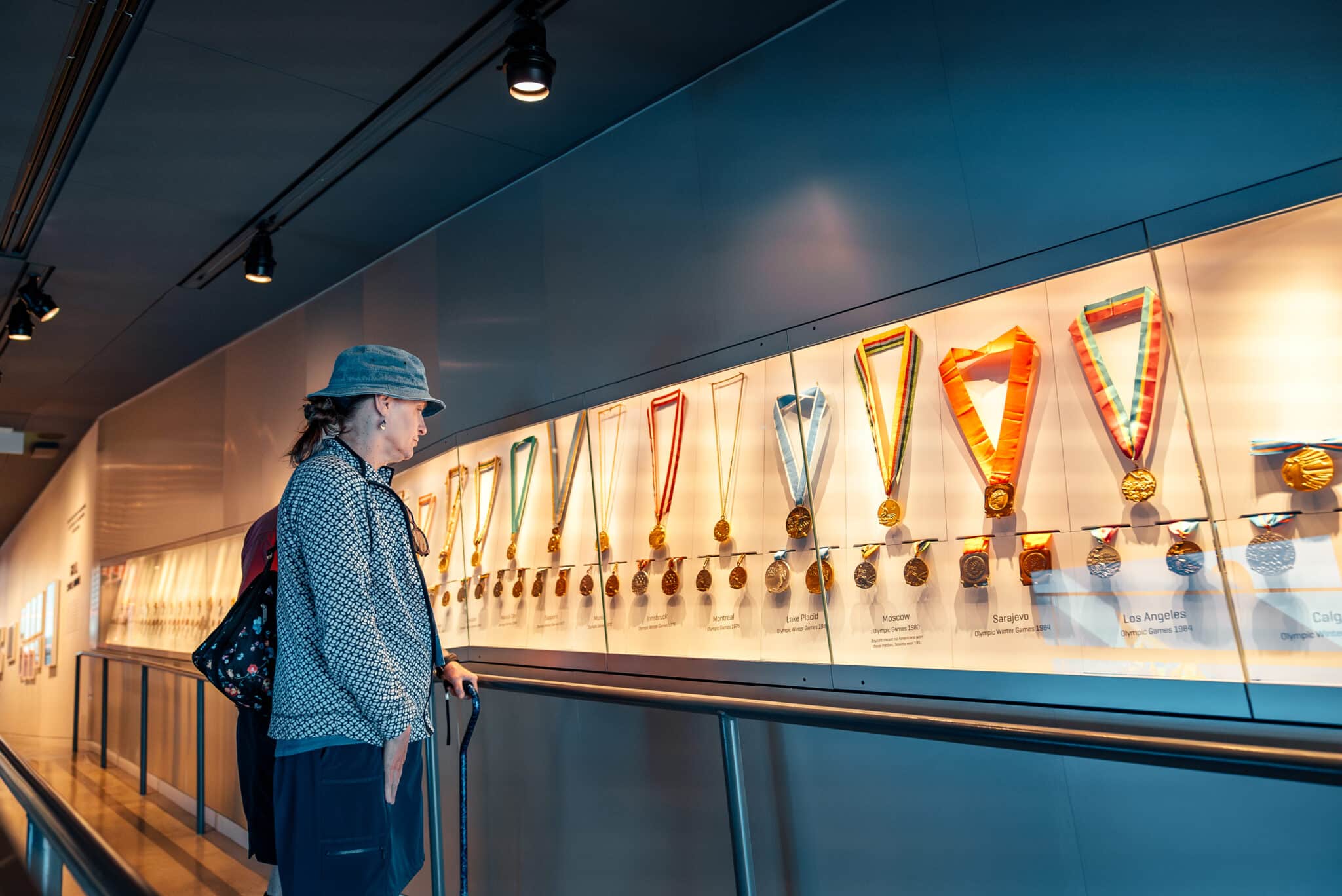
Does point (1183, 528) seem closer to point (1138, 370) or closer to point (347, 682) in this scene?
point (1138, 370)

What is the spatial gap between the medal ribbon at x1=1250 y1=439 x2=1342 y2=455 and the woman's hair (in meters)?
1.65

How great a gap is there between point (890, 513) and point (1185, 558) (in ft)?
2.17

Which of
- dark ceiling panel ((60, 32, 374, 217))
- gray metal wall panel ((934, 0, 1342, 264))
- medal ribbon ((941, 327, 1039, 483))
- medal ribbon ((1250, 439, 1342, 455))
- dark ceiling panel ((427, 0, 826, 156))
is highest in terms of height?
dark ceiling panel ((60, 32, 374, 217))

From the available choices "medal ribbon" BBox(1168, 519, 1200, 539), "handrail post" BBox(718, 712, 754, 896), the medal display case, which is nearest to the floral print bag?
"handrail post" BBox(718, 712, 754, 896)

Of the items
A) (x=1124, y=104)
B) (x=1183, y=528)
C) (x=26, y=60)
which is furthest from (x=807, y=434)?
(x=26, y=60)

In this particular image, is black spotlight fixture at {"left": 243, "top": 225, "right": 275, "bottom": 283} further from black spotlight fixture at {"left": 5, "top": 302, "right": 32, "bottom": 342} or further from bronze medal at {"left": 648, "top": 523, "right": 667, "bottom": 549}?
bronze medal at {"left": 648, "top": 523, "right": 667, "bottom": 549}

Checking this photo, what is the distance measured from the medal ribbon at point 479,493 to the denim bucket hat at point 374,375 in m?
1.57

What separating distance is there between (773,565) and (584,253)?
1681 millimetres

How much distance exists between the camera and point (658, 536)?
2.70m

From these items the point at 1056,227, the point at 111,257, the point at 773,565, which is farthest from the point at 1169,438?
the point at 111,257

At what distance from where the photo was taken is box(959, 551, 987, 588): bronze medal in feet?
6.20

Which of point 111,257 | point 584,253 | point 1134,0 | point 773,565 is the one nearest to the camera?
point 1134,0

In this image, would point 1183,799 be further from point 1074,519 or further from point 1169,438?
point 1169,438

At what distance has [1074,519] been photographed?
1770 millimetres
